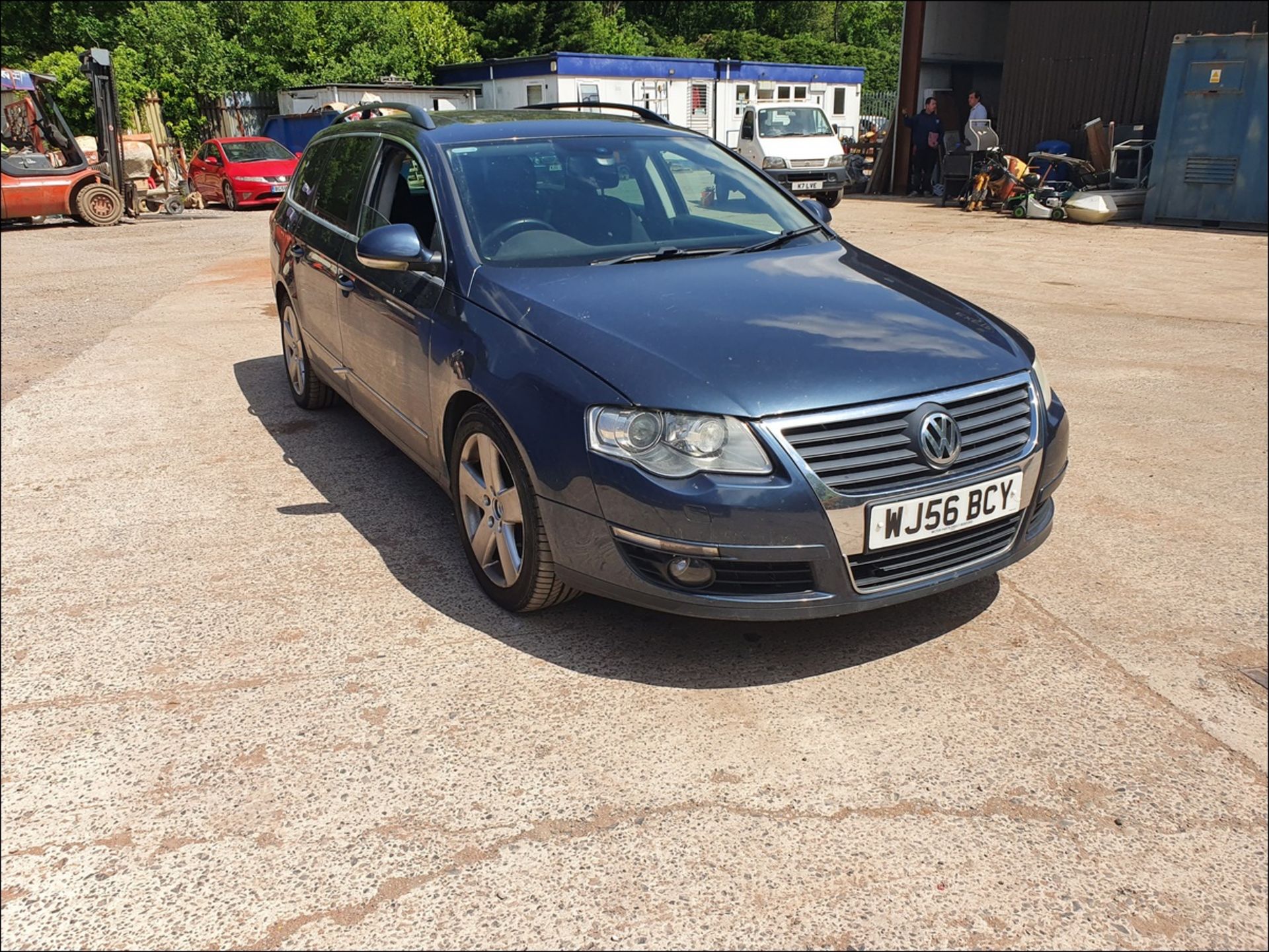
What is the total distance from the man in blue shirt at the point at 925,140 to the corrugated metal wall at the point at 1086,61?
115cm

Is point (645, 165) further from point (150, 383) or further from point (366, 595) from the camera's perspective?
point (150, 383)

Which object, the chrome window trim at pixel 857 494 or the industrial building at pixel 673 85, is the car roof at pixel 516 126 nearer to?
the chrome window trim at pixel 857 494

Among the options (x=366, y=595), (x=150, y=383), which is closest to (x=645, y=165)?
(x=366, y=595)

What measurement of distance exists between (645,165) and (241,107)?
29010mm

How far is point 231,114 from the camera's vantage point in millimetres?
29094

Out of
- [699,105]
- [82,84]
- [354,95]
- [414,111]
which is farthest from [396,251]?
[699,105]

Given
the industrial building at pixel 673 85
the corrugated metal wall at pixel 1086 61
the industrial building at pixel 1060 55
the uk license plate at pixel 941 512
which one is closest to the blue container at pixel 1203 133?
the industrial building at pixel 1060 55

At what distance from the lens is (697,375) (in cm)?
272

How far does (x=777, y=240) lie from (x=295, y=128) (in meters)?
25.5

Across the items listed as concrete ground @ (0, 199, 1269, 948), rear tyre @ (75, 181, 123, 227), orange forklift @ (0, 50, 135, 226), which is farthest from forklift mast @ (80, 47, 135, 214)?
concrete ground @ (0, 199, 1269, 948)

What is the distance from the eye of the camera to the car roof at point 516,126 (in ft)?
13.3

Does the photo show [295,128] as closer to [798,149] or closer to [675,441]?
[798,149]

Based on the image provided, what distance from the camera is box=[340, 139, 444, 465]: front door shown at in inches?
143

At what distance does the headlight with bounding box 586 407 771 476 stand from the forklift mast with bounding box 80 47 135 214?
16657 millimetres
